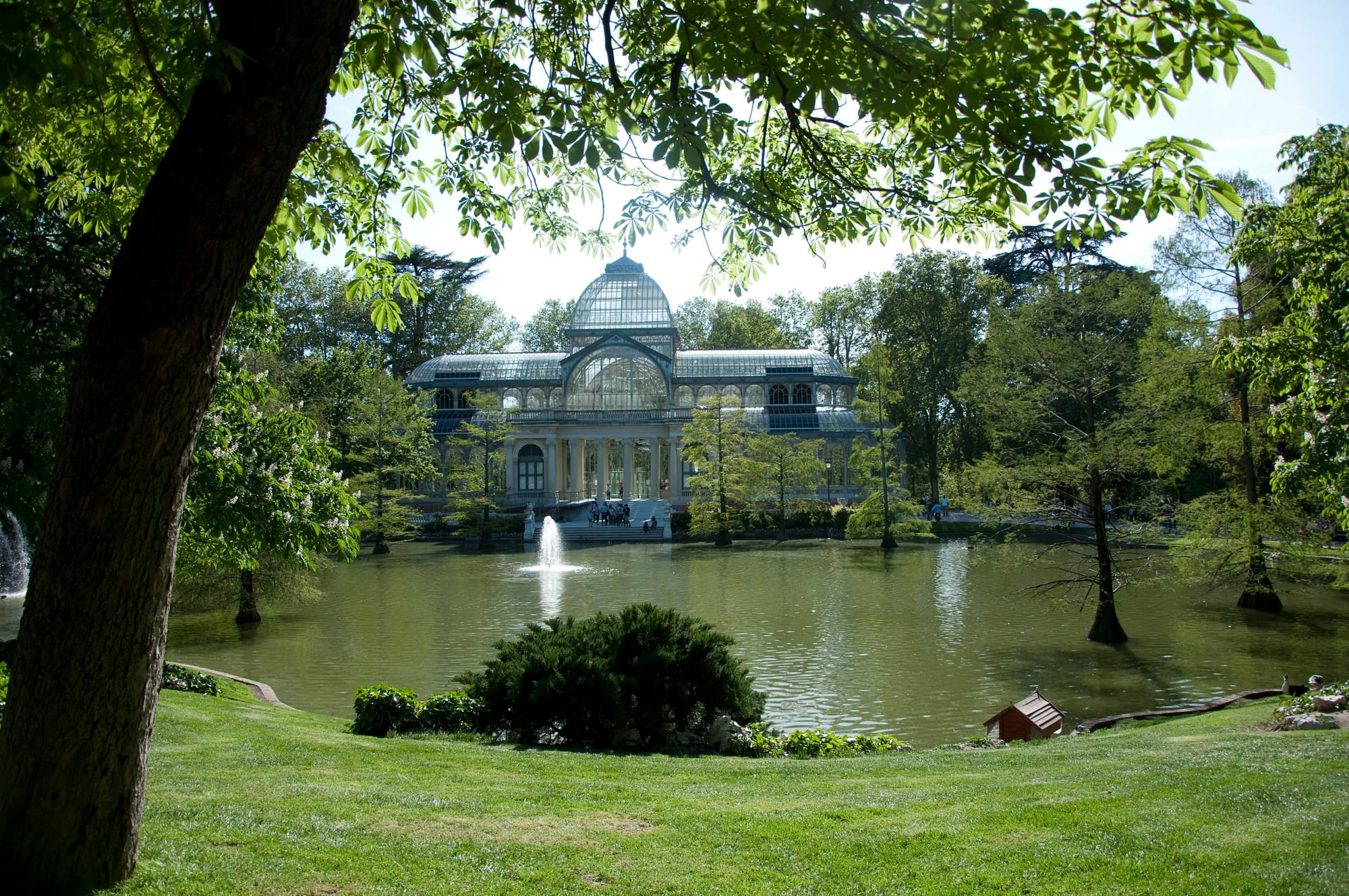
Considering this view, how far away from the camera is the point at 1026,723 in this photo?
30.2ft

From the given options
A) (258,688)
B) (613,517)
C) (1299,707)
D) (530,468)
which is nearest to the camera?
(1299,707)

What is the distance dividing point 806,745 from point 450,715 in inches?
129

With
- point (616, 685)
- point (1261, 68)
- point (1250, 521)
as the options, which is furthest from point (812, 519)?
point (1261, 68)

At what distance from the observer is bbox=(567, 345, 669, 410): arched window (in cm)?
5084

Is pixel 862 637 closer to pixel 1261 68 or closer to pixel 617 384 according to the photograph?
pixel 1261 68

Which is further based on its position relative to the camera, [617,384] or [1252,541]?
[617,384]

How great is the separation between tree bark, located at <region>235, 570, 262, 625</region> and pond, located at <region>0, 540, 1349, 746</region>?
262 mm

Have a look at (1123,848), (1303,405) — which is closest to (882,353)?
(1303,405)

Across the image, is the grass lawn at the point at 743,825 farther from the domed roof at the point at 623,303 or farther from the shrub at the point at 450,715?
the domed roof at the point at 623,303

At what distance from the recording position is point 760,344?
6309 centimetres

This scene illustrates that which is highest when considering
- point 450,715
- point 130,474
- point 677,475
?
point 677,475

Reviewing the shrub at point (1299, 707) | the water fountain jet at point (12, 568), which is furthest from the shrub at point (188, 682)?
the water fountain jet at point (12, 568)

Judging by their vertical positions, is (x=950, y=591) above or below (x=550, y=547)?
below

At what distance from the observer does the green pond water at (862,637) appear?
37.7 feet
